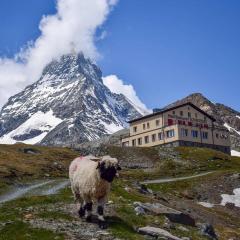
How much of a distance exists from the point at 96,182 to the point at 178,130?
12107 cm

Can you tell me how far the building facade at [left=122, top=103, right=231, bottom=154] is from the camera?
494 ft

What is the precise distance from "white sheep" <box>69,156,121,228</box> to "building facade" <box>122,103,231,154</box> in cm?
11841

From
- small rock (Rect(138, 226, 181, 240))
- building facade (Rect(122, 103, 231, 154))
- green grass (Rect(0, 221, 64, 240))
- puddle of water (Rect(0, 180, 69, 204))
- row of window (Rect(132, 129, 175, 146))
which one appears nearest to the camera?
green grass (Rect(0, 221, 64, 240))

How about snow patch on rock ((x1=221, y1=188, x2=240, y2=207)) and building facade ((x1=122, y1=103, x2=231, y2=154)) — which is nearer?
snow patch on rock ((x1=221, y1=188, x2=240, y2=207))

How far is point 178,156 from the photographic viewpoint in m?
125

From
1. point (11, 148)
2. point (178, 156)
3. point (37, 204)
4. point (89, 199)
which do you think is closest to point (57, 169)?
point (11, 148)

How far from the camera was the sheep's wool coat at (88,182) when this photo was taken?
2856 cm

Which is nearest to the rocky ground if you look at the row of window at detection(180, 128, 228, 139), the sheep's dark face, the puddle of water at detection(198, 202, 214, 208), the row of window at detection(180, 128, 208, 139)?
the puddle of water at detection(198, 202, 214, 208)

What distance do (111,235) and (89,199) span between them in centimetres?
296

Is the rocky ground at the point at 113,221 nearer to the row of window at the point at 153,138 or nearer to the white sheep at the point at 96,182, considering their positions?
the white sheep at the point at 96,182

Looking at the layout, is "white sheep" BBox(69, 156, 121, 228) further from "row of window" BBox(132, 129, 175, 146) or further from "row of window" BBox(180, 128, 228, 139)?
"row of window" BBox(180, 128, 228, 139)

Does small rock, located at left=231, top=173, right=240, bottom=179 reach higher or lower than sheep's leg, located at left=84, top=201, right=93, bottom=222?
higher

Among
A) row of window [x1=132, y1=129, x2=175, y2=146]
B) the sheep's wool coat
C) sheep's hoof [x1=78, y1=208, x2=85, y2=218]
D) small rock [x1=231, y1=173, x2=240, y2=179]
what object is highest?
row of window [x1=132, y1=129, x2=175, y2=146]

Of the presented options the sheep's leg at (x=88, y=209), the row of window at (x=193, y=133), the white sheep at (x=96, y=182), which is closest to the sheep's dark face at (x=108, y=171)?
the white sheep at (x=96, y=182)
